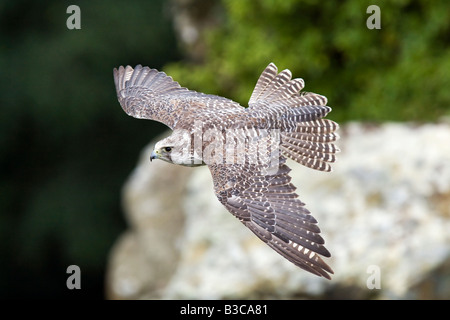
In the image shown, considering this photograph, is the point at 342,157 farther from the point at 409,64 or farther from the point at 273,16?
the point at 273,16

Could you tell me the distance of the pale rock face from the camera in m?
8.89

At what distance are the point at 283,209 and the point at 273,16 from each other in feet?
22.5

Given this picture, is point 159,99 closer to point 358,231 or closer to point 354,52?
point 358,231

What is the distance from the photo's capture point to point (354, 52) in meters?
11.8

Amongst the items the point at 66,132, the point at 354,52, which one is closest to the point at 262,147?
the point at 354,52

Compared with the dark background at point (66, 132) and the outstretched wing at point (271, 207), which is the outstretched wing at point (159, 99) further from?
the dark background at point (66, 132)

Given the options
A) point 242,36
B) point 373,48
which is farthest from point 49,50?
point 373,48

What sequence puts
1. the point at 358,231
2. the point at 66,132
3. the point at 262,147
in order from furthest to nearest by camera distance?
the point at 66,132 → the point at 358,231 → the point at 262,147

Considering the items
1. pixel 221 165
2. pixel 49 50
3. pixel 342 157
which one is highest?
pixel 49 50

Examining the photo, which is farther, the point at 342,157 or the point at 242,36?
A: the point at 242,36

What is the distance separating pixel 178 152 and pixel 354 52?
6.24 m

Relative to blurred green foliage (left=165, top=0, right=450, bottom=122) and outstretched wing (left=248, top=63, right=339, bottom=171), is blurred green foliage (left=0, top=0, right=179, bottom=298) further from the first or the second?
outstretched wing (left=248, top=63, right=339, bottom=171)

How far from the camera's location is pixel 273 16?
1211 centimetres

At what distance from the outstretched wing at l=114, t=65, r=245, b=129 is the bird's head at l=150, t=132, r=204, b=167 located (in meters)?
0.38
